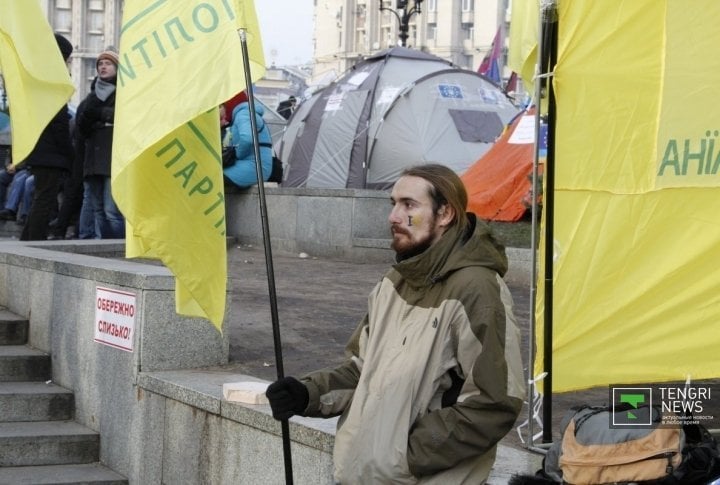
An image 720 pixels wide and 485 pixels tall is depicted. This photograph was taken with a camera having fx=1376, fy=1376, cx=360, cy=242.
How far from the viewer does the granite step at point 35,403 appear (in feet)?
27.7

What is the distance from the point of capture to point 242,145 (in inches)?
643

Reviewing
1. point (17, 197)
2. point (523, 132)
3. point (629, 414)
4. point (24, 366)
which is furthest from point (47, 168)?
point (629, 414)

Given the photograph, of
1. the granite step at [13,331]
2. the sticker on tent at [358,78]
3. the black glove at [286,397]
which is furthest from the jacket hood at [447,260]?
the sticker on tent at [358,78]

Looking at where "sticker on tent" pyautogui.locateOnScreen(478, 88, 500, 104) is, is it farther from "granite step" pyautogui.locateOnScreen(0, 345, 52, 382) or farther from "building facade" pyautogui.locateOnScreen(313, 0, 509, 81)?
"building facade" pyautogui.locateOnScreen(313, 0, 509, 81)

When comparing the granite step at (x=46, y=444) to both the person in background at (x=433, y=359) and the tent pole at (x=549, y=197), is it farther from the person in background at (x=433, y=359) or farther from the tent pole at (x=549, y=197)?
the person in background at (x=433, y=359)

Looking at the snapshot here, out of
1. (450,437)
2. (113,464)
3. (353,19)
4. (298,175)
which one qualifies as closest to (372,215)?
(113,464)

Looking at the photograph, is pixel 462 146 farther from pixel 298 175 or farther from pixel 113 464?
pixel 113 464

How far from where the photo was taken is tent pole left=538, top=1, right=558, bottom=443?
5.66m

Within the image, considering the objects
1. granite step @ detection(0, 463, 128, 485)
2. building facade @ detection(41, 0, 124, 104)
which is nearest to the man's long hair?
granite step @ detection(0, 463, 128, 485)

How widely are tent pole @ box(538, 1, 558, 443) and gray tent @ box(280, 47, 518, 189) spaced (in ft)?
59.3

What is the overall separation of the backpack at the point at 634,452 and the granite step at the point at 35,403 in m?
5.02

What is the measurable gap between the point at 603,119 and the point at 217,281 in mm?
1718

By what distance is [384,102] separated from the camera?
2436 cm

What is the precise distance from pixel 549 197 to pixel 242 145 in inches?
429
